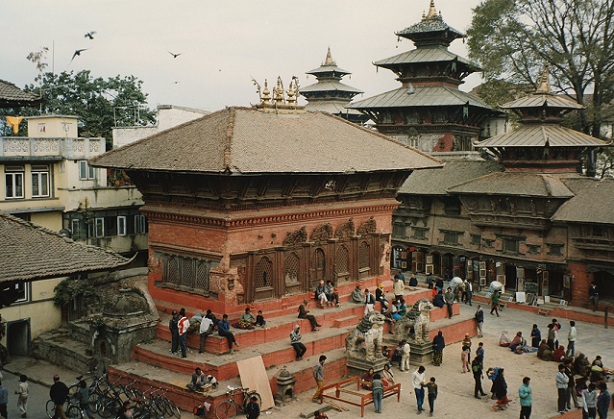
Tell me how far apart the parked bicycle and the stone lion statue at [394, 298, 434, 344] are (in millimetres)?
6635

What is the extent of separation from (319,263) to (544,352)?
7.90 m

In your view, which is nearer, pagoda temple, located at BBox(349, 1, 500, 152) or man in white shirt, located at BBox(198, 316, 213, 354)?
man in white shirt, located at BBox(198, 316, 213, 354)

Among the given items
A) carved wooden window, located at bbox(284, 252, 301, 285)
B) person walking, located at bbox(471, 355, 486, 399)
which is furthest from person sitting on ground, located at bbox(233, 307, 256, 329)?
person walking, located at bbox(471, 355, 486, 399)

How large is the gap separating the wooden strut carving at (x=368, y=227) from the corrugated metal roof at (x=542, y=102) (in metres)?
10.2

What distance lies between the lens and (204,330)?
19.5 m

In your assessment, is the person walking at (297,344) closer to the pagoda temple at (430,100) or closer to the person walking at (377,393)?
the person walking at (377,393)

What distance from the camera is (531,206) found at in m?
30.4

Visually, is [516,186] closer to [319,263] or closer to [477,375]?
[319,263]

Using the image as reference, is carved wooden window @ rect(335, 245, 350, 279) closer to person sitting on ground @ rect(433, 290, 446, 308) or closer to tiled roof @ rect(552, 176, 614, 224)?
person sitting on ground @ rect(433, 290, 446, 308)

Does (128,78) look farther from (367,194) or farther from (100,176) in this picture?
(367,194)

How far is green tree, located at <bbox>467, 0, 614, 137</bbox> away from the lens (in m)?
36.4

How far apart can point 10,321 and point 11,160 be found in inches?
226

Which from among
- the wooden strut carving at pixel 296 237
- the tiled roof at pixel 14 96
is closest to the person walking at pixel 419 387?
the wooden strut carving at pixel 296 237

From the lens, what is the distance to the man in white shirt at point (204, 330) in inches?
767
